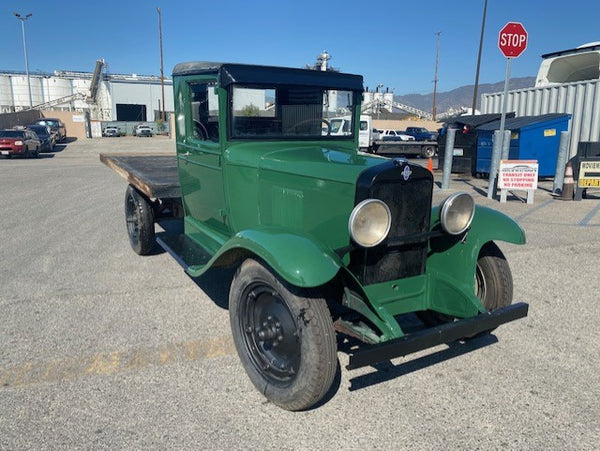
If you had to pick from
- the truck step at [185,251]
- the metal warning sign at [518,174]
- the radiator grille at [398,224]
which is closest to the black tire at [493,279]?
the radiator grille at [398,224]

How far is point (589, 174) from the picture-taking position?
30.2 feet

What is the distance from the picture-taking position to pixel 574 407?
2.74m

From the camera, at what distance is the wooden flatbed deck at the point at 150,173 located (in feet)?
15.9

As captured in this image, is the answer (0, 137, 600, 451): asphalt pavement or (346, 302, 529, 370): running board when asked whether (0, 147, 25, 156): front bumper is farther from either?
(346, 302, 529, 370): running board

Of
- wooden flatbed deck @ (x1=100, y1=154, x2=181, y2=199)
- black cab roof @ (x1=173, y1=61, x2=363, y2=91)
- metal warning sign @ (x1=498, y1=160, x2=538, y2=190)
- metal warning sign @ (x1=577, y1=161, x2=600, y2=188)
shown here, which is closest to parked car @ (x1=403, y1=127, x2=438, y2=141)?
metal warning sign @ (x1=577, y1=161, x2=600, y2=188)

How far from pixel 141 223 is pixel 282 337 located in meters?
3.23

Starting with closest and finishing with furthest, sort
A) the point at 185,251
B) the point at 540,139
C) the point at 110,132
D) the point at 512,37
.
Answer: the point at 185,251
the point at 512,37
the point at 540,139
the point at 110,132

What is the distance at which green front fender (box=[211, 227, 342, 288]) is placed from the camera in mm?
2479

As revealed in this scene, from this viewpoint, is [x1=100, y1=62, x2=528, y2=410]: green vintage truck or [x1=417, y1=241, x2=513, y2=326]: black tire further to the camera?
[x1=417, y1=241, x2=513, y2=326]: black tire

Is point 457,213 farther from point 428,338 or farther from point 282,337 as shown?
point 282,337

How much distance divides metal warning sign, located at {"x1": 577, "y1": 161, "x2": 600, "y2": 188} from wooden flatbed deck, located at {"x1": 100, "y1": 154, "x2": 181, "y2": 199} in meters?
7.70

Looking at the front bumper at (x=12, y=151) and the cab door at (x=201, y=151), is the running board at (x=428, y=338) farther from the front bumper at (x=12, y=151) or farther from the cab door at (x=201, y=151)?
the front bumper at (x=12, y=151)

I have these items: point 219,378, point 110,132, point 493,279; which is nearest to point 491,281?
point 493,279

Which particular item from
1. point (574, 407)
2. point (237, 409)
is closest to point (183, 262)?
point (237, 409)
